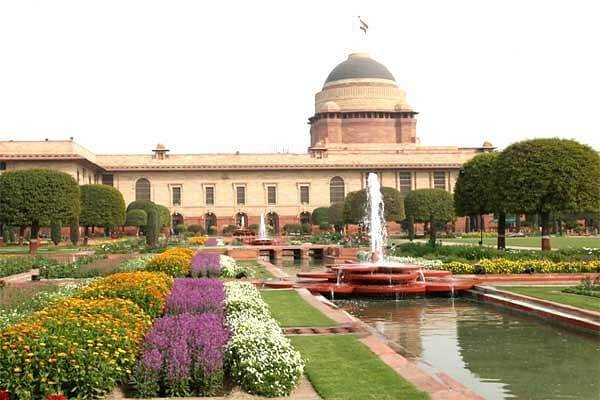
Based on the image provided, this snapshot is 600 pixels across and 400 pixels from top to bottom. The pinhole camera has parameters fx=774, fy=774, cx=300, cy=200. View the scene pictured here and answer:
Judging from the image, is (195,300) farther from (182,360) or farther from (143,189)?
(143,189)

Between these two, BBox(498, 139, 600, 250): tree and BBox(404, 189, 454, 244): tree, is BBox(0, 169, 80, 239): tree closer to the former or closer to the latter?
BBox(498, 139, 600, 250): tree

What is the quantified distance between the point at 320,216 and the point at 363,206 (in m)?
10.6

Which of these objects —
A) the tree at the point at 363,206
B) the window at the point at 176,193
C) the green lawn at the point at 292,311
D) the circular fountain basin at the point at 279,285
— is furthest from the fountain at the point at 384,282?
the window at the point at 176,193

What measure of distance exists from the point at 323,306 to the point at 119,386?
5.53 metres

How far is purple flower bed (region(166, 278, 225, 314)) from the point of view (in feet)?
29.4

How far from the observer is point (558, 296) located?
12.9 m

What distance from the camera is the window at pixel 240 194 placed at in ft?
191

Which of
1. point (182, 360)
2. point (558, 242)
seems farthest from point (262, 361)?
point (558, 242)

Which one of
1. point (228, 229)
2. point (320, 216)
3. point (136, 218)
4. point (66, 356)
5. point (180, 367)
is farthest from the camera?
point (228, 229)


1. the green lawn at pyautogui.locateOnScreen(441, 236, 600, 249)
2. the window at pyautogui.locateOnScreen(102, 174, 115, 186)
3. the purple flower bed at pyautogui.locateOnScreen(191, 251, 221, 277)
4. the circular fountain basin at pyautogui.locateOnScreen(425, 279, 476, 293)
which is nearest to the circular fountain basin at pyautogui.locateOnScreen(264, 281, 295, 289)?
the purple flower bed at pyautogui.locateOnScreen(191, 251, 221, 277)

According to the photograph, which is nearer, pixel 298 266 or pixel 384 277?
pixel 384 277

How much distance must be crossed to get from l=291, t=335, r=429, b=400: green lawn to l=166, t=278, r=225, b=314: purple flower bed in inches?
47.1

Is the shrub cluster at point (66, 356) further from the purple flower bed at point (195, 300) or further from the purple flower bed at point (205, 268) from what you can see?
the purple flower bed at point (205, 268)

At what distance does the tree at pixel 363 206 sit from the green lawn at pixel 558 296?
29159 mm
